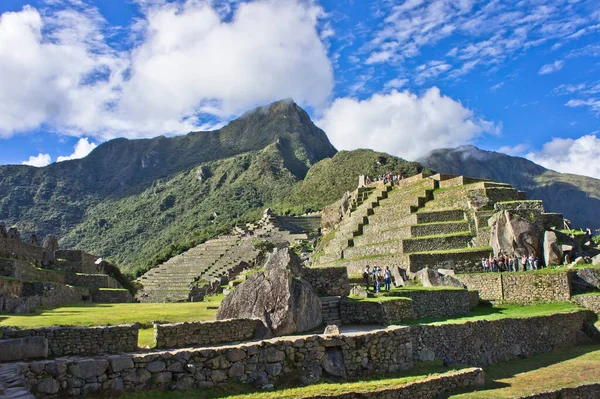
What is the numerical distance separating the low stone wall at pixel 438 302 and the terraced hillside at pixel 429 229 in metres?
5.34

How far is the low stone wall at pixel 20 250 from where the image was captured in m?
25.3

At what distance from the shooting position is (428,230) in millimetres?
28109

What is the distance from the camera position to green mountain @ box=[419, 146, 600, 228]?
7881 cm

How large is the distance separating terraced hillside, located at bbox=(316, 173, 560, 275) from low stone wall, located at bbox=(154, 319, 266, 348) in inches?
598

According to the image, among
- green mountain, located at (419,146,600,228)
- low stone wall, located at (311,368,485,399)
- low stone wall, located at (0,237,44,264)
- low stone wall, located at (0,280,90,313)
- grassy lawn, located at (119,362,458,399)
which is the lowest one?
low stone wall, located at (311,368,485,399)

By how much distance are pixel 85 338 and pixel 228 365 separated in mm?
2649

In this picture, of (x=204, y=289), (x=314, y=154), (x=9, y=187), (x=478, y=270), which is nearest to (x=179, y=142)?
(x=314, y=154)

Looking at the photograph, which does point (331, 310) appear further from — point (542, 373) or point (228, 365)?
point (542, 373)

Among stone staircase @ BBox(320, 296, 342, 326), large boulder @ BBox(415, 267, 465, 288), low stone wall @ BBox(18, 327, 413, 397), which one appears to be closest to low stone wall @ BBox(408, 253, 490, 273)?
large boulder @ BBox(415, 267, 465, 288)

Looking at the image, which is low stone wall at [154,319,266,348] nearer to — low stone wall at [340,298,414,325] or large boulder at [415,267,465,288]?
low stone wall at [340,298,414,325]

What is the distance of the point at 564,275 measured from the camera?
20359mm

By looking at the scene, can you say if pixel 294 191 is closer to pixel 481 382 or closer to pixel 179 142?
pixel 179 142

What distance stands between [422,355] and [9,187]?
118 meters

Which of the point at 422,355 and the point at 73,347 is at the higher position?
the point at 73,347
